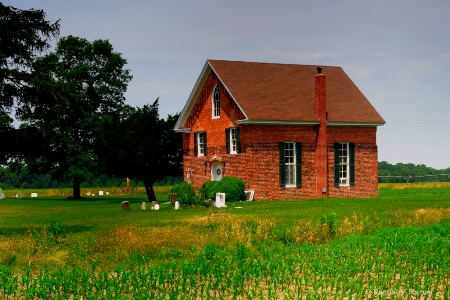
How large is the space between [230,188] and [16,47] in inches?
607

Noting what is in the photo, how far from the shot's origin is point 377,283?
11250 millimetres

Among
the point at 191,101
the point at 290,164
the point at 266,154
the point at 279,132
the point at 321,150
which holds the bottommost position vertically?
the point at 290,164

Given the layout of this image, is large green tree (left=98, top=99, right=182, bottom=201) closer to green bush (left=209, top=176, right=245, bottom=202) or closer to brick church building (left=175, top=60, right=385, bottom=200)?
brick church building (left=175, top=60, right=385, bottom=200)

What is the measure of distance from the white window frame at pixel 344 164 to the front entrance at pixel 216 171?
7234mm

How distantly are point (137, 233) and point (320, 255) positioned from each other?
543 centimetres

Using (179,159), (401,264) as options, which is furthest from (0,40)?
(179,159)

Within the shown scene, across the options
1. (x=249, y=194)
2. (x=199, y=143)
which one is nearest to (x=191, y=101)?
(x=199, y=143)

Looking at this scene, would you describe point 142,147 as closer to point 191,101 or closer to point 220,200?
point 191,101

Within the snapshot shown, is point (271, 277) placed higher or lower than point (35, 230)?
lower

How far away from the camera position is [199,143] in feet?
140

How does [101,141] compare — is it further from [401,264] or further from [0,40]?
[401,264]

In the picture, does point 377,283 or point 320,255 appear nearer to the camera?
point 377,283

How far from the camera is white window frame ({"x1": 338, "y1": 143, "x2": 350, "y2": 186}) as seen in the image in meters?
40.8

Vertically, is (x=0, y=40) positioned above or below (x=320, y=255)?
above
